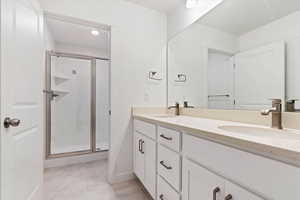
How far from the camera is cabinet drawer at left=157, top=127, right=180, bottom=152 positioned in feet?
3.29

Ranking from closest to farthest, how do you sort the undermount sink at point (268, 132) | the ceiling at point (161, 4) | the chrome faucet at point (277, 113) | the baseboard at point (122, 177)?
the undermount sink at point (268, 132)
the chrome faucet at point (277, 113)
the baseboard at point (122, 177)
the ceiling at point (161, 4)

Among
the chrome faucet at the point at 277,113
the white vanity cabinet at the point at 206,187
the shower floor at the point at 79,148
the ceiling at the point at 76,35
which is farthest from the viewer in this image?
the shower floor at the point at 79,148

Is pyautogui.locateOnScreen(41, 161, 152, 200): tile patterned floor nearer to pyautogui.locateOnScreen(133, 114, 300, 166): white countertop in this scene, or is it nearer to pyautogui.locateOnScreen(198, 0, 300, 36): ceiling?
pyautogui.locateOnScreen(133, 114, 300, 166): white countertop

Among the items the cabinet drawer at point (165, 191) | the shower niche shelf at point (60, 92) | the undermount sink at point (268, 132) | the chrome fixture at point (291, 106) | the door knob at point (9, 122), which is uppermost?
the shower niche shelf at point (60, 92)

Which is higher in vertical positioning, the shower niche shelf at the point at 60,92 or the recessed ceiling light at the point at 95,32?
the recessed ceiling light at the point at 95,32

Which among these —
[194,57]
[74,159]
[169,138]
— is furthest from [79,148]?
[194,57]

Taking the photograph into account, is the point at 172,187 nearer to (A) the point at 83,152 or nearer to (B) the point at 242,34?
(B) the point at 242,34

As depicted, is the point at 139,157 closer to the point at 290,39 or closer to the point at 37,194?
the point at 37,194

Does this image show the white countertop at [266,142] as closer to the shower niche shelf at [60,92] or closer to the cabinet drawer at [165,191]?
the cabinet drawer at [165,191]

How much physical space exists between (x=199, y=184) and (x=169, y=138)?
0.35 metres

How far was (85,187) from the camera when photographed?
5.52 feet

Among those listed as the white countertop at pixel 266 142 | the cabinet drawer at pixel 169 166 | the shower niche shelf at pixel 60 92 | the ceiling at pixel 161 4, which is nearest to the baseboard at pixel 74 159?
the shower niche shelf at pixel 60 92

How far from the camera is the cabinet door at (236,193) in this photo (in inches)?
21.9

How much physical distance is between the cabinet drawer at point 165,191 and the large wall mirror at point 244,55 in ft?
2.68
